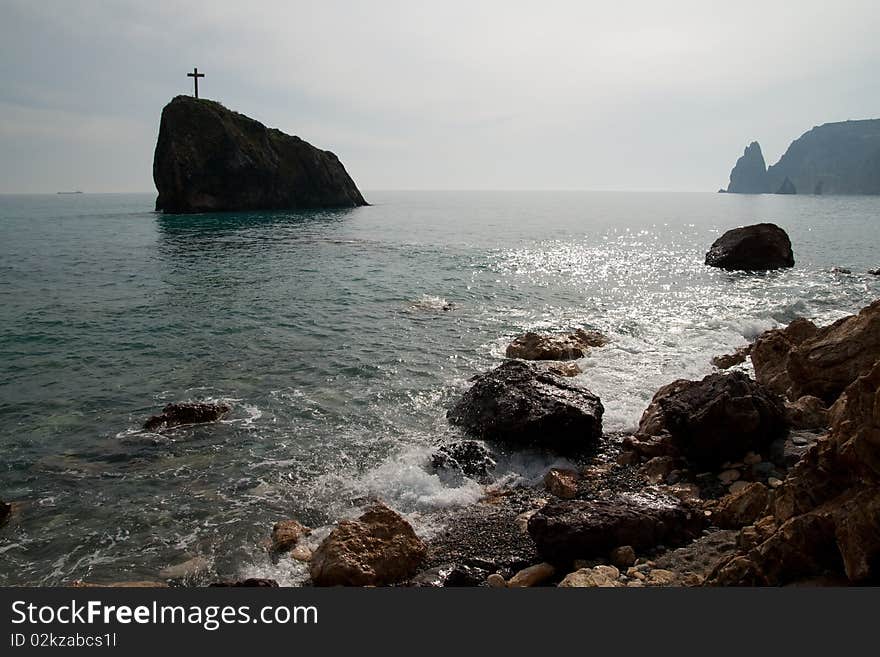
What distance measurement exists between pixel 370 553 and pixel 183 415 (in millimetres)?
8535

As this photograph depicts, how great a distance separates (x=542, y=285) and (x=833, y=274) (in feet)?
74.9

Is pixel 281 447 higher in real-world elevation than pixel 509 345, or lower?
lower

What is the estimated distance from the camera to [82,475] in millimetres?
11938

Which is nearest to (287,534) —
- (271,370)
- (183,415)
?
(183,415)

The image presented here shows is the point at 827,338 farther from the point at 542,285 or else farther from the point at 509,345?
the point at 542,285

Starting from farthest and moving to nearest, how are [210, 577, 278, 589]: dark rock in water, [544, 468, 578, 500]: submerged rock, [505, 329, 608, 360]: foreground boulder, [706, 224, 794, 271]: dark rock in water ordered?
[706, 224, 794, 271]: dark rock in water < [505, 329, 608, 360]: foreground boulder < [544, 468, 578, 500]: submerged rock < [210, 577, 278, 589]: dark rock in water

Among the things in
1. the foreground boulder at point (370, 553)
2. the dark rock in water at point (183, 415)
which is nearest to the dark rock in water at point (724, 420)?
the foreground boulder at point (370, 553)

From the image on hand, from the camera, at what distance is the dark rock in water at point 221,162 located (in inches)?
3644

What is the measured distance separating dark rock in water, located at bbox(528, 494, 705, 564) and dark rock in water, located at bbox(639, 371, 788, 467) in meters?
2.81

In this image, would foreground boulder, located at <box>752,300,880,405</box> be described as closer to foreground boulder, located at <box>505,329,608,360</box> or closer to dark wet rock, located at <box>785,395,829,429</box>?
dark wet rock, located at <box>785,395,829,429</box>

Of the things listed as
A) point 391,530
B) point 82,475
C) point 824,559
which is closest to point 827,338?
point 824,559

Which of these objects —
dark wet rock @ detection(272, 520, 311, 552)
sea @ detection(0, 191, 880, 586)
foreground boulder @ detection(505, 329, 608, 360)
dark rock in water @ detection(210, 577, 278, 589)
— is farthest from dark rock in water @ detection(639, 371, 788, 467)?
dark rock in water @ detection(210, 577, 278, 589)

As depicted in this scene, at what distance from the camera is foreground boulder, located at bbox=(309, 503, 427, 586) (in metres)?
8.28

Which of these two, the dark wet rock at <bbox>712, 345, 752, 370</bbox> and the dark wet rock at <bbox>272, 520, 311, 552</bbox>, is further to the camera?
the dark wet rock at <bbox>712, 345, 752, 370</bbox>
